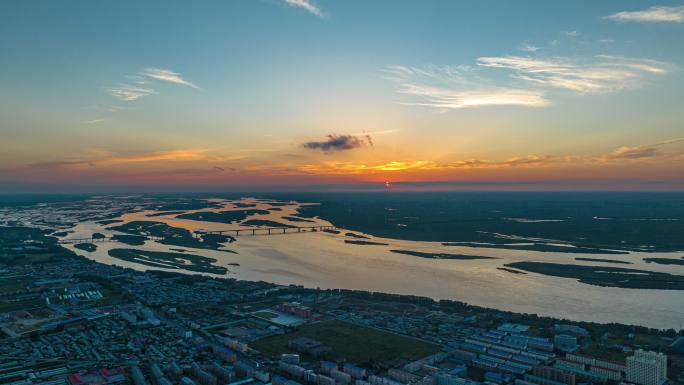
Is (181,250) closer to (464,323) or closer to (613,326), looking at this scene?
(464,323)

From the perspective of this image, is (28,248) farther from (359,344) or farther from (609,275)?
(609,275)

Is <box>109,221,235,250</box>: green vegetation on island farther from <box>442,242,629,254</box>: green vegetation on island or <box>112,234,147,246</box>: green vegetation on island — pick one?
<box>442,242,629,254</box>: green vegetation on island

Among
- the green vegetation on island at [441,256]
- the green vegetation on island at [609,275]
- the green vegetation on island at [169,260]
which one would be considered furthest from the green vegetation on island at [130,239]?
the green vegetation on island at [609,275]

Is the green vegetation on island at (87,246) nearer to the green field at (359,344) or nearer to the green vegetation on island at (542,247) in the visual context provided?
the green field at (359,344)

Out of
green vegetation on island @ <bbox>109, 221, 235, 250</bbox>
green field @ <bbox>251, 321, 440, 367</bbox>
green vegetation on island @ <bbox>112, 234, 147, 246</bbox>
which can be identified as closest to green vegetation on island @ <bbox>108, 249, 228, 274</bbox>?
green vegetation on island @ <bbox>112, 234, 147, 246</bbox>

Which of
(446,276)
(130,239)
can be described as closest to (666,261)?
(446,276)

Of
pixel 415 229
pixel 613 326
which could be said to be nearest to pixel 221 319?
pixel 613 326
